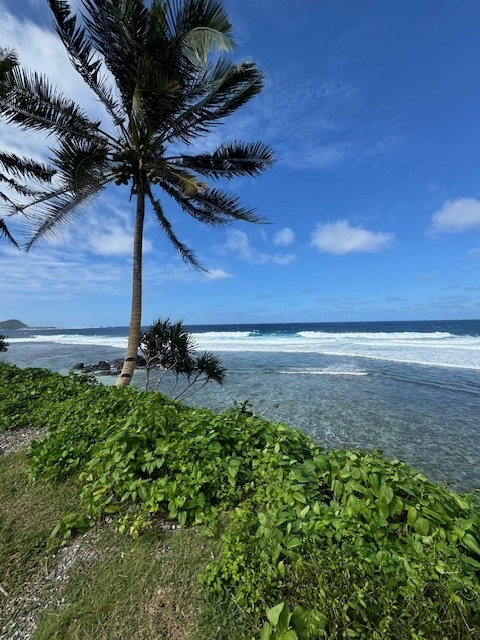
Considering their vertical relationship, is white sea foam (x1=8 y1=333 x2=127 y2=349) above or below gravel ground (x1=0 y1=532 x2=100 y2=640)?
above

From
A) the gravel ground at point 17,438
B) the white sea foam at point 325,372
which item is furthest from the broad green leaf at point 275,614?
the white sea foam at point 325,372

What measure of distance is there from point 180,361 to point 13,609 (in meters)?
6.67

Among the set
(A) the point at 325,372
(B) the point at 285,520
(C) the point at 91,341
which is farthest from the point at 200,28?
(C) the point at 91,341

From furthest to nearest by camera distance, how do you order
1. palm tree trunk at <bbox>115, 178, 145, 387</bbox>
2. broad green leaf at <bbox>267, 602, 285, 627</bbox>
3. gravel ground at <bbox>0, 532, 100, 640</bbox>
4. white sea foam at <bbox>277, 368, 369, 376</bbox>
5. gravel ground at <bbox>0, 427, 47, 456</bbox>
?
white sea foam at <bbox>277, 368, 369, 376</bbox>
palm tree trunk at <bbox>115, 178, 145, 387</bbox>
gravel ground at <bbox>0, 427, 47, 456</bbox>
gravel ground at <bbox>0, 532, 100, 640</bbox>
broad green leaf at <bbox>267, 602, 285, 627</bbox>

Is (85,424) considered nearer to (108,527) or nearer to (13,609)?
(108,527)

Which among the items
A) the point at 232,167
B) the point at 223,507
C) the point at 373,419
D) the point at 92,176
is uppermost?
the point at 232,167

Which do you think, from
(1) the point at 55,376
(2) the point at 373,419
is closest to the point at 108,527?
(1) the point at 55,376

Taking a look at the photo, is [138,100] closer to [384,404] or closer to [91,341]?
[384,404]

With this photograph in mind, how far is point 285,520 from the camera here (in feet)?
6.87

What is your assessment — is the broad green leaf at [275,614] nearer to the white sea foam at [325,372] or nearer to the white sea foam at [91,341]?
the white sea foam at [325,372]

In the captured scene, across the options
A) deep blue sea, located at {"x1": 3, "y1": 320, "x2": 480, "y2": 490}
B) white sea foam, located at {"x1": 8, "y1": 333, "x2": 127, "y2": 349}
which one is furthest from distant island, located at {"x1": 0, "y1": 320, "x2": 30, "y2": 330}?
deep blue sea, located at {"x1": 3, "y1": 320, "x2": 480, "y2": 490}

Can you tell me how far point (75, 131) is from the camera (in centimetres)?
677

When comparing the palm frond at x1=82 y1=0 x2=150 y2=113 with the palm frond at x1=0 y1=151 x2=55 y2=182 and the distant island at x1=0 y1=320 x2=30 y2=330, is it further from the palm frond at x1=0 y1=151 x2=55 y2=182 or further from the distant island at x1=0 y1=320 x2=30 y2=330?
the distant island at x1=0 y1=320 x2=30 y2=330

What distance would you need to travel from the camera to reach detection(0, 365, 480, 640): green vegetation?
1499mm
